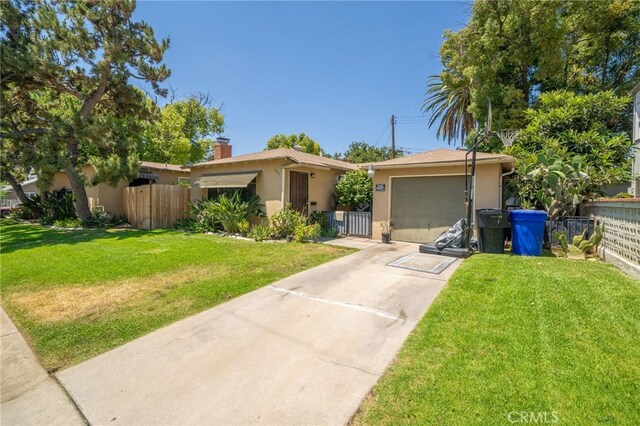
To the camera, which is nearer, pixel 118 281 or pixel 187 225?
pixel 118 281

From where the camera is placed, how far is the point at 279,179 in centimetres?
1168

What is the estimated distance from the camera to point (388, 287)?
5309mm

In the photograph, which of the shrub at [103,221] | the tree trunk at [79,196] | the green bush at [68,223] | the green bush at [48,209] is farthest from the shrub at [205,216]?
the green bush at [48,209]

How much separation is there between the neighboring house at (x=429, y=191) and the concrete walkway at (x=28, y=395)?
31.7 ft

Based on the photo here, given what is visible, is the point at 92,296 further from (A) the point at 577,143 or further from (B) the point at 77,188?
(A) the point at 577,143

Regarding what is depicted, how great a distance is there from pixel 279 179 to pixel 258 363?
924 cm

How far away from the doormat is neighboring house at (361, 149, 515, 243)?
8.40ft

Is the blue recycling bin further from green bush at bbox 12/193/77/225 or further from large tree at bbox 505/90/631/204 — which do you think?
green bush at bbox 12/193/77/225

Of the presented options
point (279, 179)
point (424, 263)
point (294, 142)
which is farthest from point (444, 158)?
point (294, 142)

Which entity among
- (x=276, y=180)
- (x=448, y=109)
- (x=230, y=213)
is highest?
(x=448, y=109)

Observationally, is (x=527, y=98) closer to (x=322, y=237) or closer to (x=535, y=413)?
(x=322, y=237)

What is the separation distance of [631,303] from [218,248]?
9.12m

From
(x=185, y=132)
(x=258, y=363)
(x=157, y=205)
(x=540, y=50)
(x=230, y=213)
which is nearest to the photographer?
(x=258, y=363)

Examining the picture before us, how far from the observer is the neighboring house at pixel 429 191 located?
9.12m
